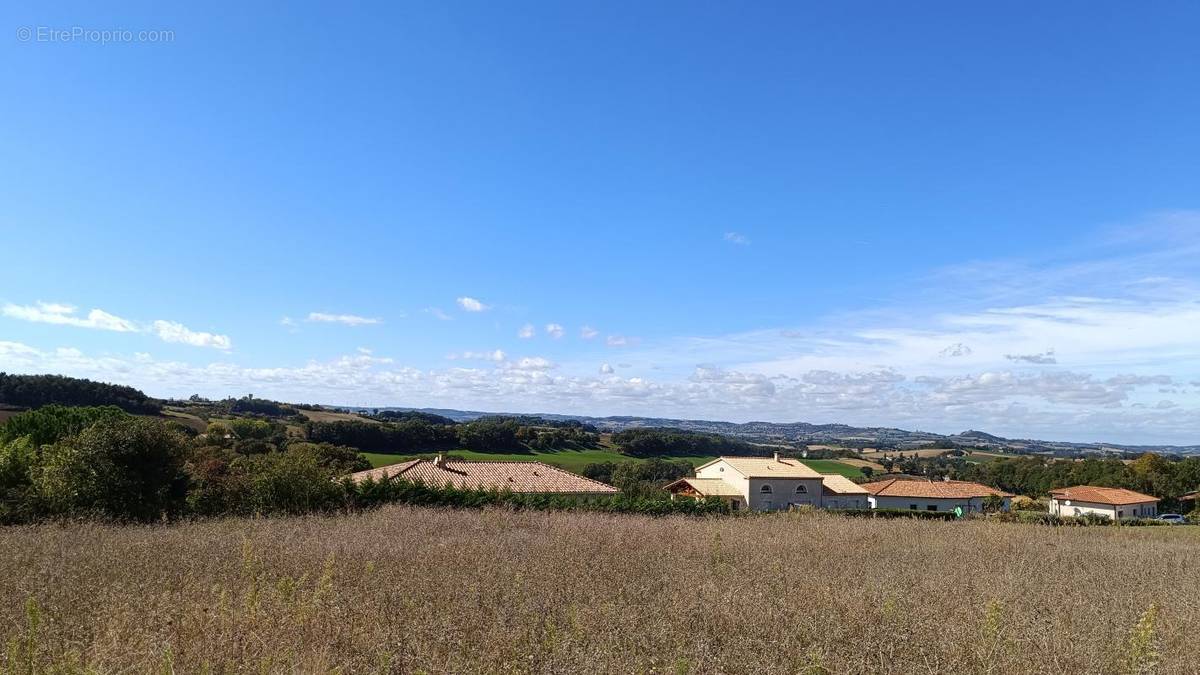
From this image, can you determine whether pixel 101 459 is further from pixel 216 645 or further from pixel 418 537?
pixel 216 645

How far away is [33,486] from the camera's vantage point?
15055mm

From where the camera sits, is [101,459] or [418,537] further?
[101,459]

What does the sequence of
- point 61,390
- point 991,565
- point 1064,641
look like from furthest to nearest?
point 61,390, point 991,565, point 1064,641

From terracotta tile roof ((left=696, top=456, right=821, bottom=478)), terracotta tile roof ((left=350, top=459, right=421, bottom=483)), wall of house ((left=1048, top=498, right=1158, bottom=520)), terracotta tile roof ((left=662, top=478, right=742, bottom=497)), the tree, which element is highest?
the tree

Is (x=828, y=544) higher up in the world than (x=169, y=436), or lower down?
lower down

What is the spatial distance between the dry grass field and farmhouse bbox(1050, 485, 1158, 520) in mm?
67613

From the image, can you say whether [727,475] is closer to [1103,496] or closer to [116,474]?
[1103,496]

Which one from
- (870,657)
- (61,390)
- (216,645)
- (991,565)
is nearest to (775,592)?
(870,657)

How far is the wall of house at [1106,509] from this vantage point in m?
62.4

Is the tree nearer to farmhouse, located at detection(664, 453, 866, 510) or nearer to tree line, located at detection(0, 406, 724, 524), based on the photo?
tree line, located at detection(0, 406, 724, 524)

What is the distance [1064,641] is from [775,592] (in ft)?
7.76

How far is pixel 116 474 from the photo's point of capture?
48.6 ft

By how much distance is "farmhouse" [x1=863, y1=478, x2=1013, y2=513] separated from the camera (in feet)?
208

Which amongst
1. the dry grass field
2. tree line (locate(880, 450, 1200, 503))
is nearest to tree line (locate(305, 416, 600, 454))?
tree line (locate(880, 450, 1200, 503))
